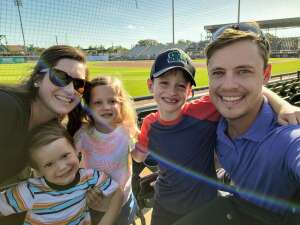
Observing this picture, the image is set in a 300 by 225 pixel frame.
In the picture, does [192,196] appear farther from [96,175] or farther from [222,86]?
[222,86]

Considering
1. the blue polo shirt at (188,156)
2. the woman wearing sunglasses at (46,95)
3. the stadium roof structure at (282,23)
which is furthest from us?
the stadium roof structure at (282,23)

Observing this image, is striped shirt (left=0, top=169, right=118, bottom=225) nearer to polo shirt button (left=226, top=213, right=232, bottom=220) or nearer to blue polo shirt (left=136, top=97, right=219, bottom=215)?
blue polo shirt (left=136, top=97, right=219, bottom=215)

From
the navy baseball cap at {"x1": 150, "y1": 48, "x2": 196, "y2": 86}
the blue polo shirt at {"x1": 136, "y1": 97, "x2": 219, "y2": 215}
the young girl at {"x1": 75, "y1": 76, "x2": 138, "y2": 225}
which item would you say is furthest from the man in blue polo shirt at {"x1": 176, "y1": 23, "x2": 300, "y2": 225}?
the young girl at {"x1": 75, "y1": 76, "x2": 138, "y2": 225}

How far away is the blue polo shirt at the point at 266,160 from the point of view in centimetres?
137

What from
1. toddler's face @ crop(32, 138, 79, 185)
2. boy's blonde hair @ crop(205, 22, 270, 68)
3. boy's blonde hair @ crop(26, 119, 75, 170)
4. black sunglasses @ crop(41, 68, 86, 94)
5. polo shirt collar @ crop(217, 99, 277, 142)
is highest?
boy's blonde hair @ crop(205, 22, 270, 68)

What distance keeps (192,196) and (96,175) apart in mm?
649

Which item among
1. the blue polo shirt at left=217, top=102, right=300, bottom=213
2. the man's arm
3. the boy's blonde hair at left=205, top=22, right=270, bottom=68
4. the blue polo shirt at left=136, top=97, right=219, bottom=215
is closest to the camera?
the blue polo shirt at left=217, top=102, right=300, bottom=213

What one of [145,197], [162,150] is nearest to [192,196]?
[162,150]

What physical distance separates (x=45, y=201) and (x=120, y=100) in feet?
2.96

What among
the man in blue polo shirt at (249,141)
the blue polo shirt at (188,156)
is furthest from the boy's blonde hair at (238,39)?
the blue polo shirt at (188,156)

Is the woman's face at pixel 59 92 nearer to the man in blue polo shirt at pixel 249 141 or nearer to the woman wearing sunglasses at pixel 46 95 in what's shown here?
the woman wearing sunglasses at pixel 46 95

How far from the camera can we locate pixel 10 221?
70.4 inches

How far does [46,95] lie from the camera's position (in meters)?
2.02

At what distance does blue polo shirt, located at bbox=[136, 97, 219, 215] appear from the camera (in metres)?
1.98
